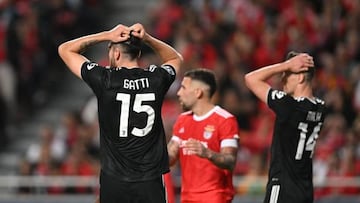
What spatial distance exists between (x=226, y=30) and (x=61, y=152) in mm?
3351

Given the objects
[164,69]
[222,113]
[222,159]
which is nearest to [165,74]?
[164,69]

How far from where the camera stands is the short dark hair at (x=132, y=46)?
9461mm

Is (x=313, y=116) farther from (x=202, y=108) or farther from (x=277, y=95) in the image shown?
(x=202, y=108)

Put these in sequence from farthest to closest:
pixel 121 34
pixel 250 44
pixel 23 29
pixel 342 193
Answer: pixel 23 29, pixel 250 44, pixel 342 193, pixel 121 34

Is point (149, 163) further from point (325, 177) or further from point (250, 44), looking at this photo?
point (250, 44)

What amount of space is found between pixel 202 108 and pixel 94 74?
5.07 ft

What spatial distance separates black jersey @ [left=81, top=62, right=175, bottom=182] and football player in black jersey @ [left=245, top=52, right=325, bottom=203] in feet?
3.80

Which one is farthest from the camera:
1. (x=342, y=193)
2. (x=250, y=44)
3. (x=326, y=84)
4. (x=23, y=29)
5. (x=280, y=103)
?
(x=23, y=29)

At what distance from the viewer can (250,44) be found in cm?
1739

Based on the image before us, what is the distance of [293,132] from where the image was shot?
10023 mm

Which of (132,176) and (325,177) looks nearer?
(132,176)

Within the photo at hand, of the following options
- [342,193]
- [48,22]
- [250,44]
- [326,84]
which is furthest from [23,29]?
[342,193]

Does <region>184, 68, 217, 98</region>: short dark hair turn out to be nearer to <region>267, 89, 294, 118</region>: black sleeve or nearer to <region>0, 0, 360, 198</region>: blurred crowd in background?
<region>267, 89, 294, 118</region>: black sleeve

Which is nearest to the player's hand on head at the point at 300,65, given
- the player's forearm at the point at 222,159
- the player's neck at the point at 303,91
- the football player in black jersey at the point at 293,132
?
the football player in black jersey at the point at 293,132
